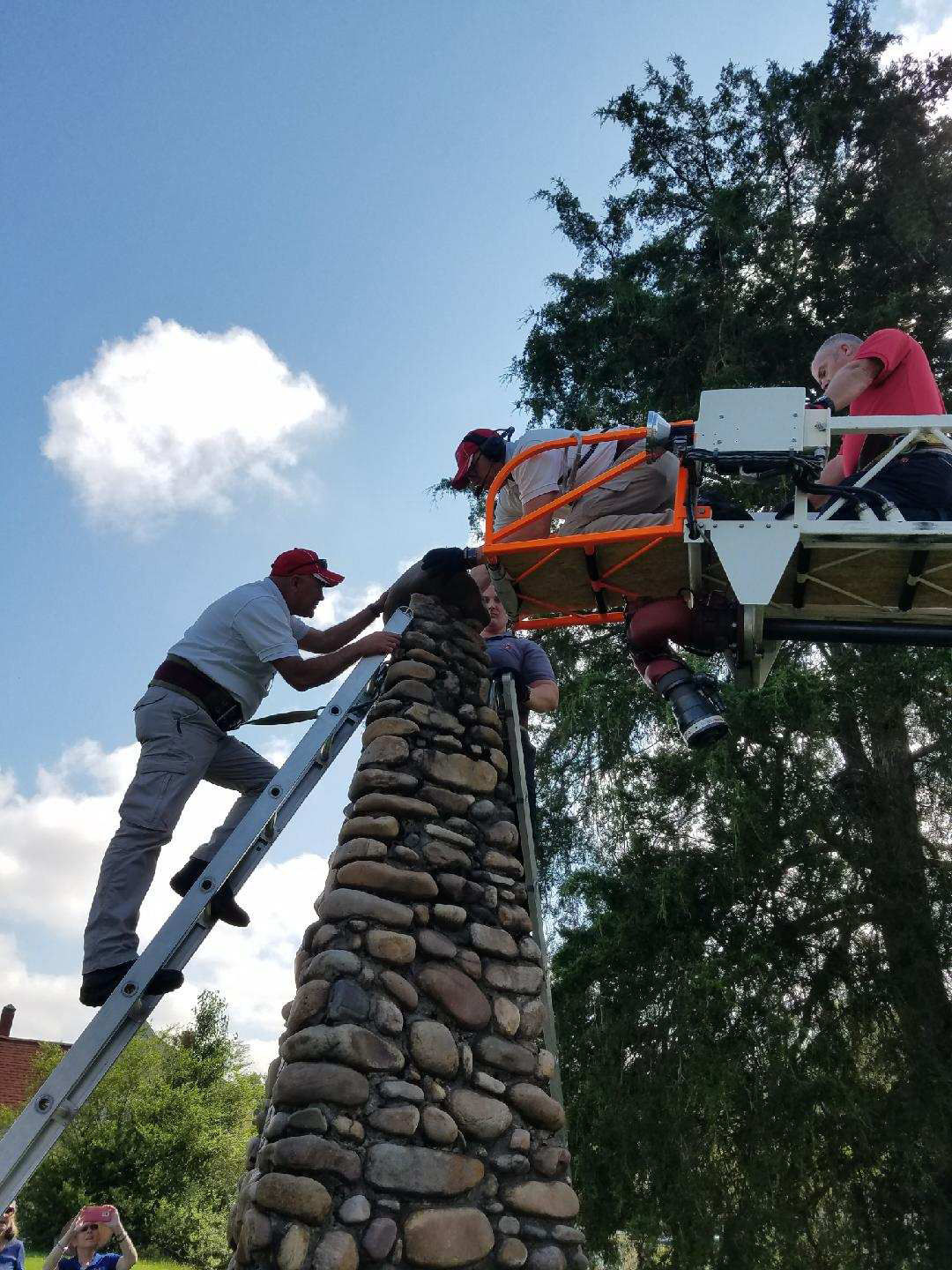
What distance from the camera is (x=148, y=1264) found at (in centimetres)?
1381

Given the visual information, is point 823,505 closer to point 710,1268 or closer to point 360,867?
point 360,867

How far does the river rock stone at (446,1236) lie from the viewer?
3047 mm

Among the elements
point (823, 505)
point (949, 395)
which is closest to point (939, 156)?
point (949, 395)

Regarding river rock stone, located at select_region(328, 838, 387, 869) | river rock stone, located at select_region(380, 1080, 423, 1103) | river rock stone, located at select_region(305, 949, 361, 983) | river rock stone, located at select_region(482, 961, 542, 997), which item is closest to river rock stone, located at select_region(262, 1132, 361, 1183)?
river rock stone, located at select_region(380, 1080, 423, 1103)

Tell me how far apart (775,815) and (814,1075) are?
2.07 m

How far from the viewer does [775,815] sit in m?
8.55

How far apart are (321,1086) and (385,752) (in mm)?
1394

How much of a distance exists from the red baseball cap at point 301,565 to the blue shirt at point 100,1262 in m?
3.55

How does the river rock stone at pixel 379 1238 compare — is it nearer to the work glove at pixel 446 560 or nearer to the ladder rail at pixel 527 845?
the ladder rail at pixel 527 845

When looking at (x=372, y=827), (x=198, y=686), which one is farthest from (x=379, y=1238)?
(x=198, y=686)

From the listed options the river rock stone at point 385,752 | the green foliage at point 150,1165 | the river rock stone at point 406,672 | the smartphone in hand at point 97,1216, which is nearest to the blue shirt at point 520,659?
the river rock stone at point 406,672

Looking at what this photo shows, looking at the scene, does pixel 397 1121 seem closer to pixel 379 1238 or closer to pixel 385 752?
pixel 379 1238

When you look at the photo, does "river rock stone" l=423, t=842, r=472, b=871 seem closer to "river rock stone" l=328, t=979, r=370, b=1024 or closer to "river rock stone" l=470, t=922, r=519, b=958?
"river rock stone" l=470, t=922, r=519, b=958

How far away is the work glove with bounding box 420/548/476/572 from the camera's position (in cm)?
495
